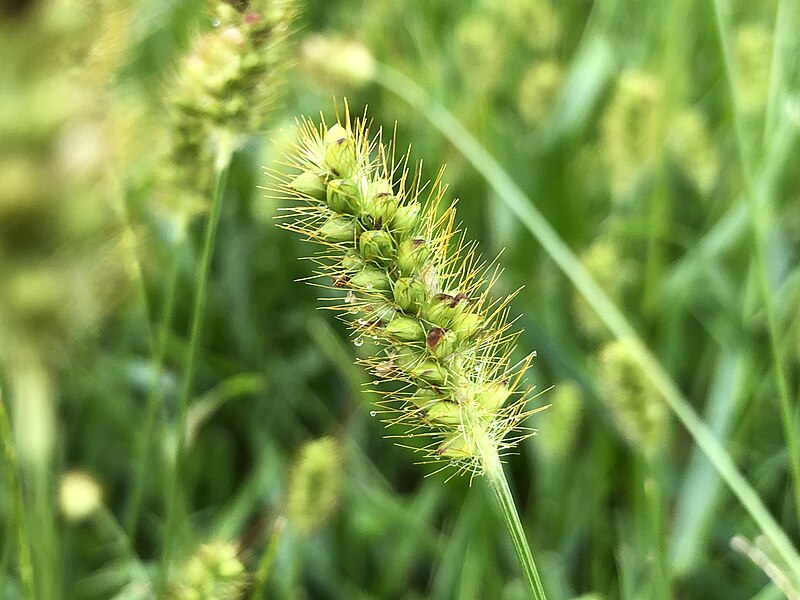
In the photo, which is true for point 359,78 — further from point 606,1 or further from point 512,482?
point 606,1

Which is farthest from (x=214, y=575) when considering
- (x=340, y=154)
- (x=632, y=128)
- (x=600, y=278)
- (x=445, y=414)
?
(x=632, y=128)

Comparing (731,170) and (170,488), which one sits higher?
(731,170)

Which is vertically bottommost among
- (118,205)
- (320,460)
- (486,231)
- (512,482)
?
(512,482)

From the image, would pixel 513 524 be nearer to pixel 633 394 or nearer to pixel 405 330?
pixel 405 330

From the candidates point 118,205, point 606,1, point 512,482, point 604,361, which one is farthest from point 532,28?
point 118,205

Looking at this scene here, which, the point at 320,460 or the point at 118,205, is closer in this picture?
the point at 118,205

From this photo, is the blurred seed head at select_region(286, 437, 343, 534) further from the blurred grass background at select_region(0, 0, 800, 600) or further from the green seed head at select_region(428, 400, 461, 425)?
the green seed head at select_region(428, 400, 461, 425)

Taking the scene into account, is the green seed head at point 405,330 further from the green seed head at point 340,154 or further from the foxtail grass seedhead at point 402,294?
the green seed head at point 340,154

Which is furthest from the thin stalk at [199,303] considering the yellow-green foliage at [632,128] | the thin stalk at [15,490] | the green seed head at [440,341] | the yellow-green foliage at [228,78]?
the yellow-green foliage at [632,128]
